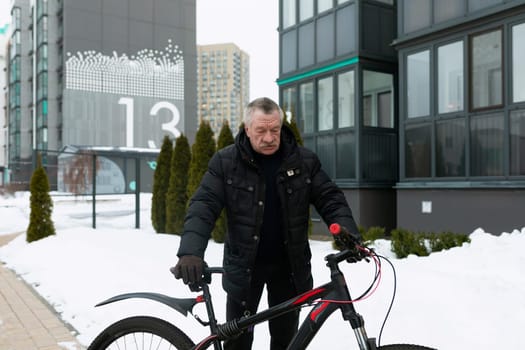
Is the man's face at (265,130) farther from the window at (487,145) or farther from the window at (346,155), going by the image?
the window at (346,155)

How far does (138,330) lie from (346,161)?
35.8ft

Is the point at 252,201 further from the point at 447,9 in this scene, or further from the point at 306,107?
the point at 306,107

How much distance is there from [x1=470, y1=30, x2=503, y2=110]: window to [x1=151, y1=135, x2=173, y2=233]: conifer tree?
7965 millimetres

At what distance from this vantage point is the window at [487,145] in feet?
31.9

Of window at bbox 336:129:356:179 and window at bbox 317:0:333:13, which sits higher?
window at bbox 317:0:333:13

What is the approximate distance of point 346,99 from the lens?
13406 mm

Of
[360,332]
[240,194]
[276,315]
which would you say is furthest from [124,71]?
[360,332]

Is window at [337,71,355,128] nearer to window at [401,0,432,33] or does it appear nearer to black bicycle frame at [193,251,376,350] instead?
window at [401,0,432,33]

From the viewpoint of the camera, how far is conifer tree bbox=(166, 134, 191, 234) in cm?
1281

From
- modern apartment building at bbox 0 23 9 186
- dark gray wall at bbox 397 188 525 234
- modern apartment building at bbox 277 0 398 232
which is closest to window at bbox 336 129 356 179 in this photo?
modern apartment building at bbox 277 0 398 232

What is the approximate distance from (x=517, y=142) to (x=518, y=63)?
1.49 metres

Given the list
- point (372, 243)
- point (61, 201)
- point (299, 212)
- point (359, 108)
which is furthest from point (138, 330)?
point (61, 201)

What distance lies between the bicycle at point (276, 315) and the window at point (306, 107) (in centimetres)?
1209

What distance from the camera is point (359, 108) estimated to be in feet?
41.9
